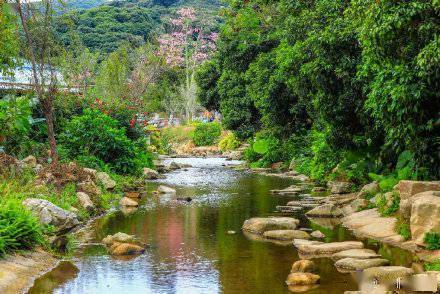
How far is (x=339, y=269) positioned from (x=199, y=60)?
53.8 meters

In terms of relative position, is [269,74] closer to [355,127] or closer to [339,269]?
[355,127]

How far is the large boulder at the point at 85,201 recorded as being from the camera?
15.2 m

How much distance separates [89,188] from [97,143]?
17.3 ft

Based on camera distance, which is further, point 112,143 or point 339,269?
point 112,143

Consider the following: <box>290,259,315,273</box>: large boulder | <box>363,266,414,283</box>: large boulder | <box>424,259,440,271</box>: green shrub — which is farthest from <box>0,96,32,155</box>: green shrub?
<box>424,259,440,271</box>: green shrub

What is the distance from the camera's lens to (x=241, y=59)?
32969 mm

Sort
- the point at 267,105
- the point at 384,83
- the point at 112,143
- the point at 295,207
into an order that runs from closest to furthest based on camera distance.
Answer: the point at 384,83, the point at 295,207, the point at 112,143, the point at 267,105

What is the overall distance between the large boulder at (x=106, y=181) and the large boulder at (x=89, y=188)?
1626mm

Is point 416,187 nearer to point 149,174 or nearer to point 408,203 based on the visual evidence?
point 408,203

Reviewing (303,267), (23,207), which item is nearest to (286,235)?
(303,267)

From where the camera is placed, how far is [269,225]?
13.1 m

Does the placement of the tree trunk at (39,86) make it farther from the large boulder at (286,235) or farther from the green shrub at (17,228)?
the large boulder at (286,235)

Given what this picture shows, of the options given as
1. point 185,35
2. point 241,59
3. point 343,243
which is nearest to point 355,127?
point 343,243

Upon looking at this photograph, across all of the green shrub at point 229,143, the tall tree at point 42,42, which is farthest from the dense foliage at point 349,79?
the green shrub at point 229,143
